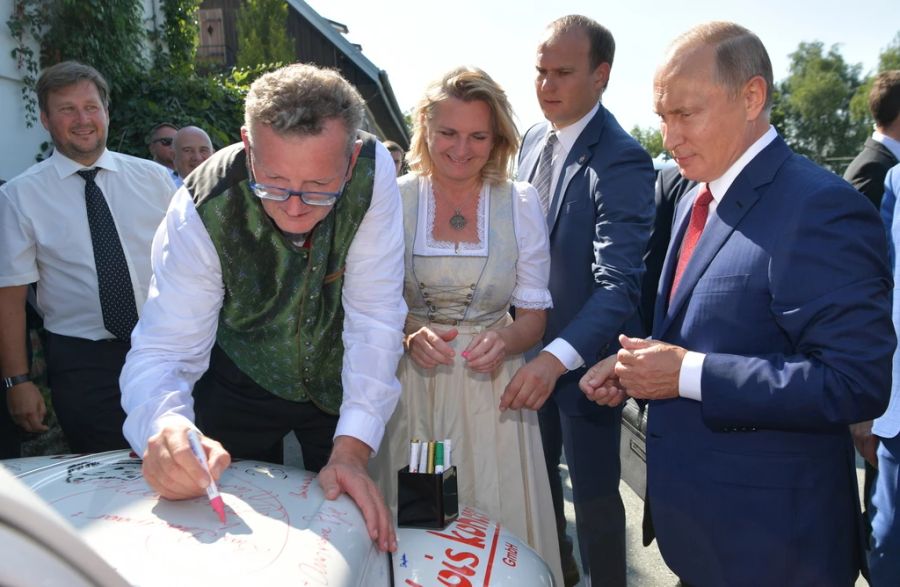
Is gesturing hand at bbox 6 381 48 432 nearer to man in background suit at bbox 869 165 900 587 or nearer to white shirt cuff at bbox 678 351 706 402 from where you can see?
white shirt cuff at bbox 678 351 706 402

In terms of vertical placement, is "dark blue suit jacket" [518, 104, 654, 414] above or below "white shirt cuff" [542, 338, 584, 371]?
above

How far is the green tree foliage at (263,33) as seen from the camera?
17547mm

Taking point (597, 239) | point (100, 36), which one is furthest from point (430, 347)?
point (100, 36)

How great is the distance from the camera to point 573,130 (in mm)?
2922

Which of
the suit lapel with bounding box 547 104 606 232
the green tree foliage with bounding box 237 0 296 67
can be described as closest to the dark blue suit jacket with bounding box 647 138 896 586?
the suit lapel with bounding box 547 104 606 232

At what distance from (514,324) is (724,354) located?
101 cm

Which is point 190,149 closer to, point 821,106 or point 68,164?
point 68,164

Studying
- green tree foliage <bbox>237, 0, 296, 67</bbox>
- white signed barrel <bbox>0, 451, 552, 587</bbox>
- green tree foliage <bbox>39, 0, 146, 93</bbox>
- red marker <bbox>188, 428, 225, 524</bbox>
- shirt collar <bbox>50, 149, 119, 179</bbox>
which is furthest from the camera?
green tree foliage <bbox>237, 0, 296, 67</bbox>

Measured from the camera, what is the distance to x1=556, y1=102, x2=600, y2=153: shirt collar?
2.90 meters

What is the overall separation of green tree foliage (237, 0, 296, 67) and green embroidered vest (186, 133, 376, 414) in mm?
16547

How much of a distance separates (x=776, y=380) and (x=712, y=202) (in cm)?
52

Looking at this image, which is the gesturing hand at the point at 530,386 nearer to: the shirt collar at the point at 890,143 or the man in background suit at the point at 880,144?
the man in background suit at the point at 880,144

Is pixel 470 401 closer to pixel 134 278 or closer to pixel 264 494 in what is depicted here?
pixel 264 494

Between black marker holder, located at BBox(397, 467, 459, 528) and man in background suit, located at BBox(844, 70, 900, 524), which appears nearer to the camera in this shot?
black marker holder, located at BBox(397, 467, 459, 528)
